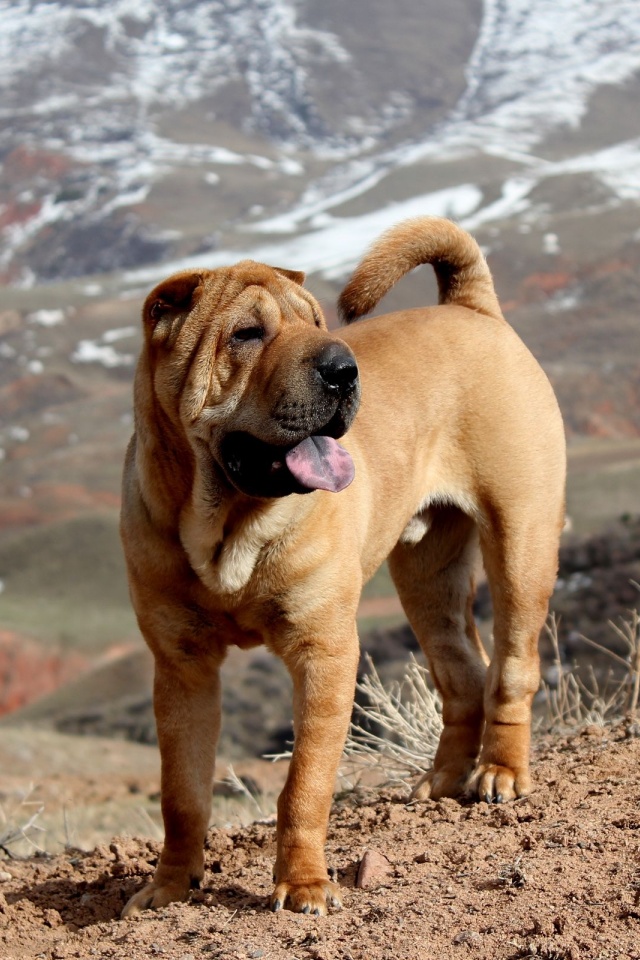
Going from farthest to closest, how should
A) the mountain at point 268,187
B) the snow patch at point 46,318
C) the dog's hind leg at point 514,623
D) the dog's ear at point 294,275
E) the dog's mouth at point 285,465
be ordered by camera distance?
1. the snow patch at point 46,318
2. the mountain at point 268,187
3. the dog's hind leg at point 514,623
4. the dog's ear at point 294,275
5. the dog's mouth at point 285,465

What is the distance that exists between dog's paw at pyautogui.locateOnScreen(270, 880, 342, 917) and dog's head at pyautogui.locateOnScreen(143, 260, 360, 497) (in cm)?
126

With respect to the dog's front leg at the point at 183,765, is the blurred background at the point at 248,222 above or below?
below

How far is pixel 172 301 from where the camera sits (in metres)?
4.46

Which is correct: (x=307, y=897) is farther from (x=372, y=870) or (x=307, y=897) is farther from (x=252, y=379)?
(x=252, y=379)

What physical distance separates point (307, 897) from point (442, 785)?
1.56 metres

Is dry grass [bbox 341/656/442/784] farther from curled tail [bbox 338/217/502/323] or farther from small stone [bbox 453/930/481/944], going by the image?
small stone [bbox 453/930/481/944]

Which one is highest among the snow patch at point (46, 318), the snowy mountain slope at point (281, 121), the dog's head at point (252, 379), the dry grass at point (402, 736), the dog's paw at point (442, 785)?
the dog's head at point (252, 379)

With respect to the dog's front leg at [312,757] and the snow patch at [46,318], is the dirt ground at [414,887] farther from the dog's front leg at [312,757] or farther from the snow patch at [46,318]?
the snow patch at [46,318]

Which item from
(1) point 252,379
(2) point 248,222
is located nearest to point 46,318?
(2) point 248,222

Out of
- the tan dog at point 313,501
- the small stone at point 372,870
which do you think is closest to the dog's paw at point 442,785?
the tan dog at point 313,501

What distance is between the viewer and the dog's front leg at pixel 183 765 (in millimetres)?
4617

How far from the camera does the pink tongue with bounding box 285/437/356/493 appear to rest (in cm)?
414

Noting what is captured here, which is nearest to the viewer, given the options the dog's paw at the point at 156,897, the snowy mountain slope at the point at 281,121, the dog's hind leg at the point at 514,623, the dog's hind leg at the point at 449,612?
the dog's paw at the point at 156,897

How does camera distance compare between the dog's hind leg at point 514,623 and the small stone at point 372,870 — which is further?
the dog's hind leg at point 514,623
